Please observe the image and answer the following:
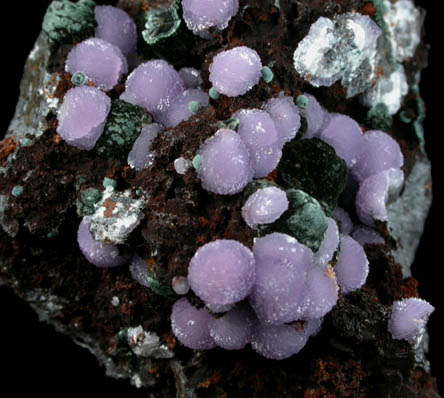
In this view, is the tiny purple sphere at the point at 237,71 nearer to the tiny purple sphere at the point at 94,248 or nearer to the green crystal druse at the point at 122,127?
the green crystal druse at the point at 122,127

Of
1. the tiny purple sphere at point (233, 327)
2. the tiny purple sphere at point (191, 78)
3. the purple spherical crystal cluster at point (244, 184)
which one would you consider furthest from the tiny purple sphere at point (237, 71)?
the tiny purple sphere at point (233, 327)

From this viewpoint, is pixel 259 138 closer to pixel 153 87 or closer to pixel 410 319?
pixel 153 87

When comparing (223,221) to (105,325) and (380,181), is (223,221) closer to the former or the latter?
(380,181)

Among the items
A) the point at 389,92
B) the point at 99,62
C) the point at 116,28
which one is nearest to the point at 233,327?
the point at 99,62

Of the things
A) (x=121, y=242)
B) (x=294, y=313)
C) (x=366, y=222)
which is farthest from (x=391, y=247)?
(x=121, y=242)

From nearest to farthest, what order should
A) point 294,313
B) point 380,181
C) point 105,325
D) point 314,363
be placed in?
point 294,313 < point 314,363 < point 380,181 < point 105,325

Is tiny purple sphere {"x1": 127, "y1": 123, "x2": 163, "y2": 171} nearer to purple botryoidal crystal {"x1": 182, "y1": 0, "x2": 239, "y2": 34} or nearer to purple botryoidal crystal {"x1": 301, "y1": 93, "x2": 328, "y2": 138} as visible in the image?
purple botryoidal crystal {"x1": 182, "y1": 0, "x2": 239, "y2": 34}
